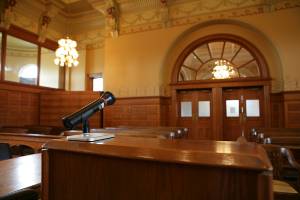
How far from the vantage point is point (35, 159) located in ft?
5.41

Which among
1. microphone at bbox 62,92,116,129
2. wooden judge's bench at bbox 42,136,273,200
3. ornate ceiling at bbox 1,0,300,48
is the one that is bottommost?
wooden judge's bench at bbox 42,136,273,200

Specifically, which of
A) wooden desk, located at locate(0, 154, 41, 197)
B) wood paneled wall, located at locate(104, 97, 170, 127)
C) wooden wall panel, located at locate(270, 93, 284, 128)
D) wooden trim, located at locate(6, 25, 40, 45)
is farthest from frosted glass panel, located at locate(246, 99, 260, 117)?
wooden trim, located at locate(6, 25, 40, 45)

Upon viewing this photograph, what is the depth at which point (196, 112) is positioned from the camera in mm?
6594

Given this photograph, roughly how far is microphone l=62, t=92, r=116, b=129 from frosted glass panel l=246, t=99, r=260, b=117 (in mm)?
5930

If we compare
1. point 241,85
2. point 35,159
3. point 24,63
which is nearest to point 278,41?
point 241,85

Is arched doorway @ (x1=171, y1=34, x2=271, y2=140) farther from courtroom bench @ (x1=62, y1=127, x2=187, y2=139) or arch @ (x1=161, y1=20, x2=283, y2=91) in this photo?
courtroom bench @ (x1=62, y1=127, x2=187, y2=139)

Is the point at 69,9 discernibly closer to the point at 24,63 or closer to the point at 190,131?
the point at 24,63

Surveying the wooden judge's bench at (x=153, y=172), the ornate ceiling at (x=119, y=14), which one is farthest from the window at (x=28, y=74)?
the wooden judge's bench at (x=153, y=172)

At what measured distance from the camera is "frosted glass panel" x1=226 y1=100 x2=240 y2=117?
6.27m

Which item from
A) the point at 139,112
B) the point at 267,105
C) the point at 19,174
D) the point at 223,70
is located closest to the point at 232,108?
the point at 267,105

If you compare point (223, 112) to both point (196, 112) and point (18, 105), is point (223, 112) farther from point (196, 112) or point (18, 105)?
point (18, 105)

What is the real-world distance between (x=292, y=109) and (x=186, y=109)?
272cm

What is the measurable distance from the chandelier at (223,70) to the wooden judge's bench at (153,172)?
603 cm

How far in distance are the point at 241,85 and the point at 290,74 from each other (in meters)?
1.16
